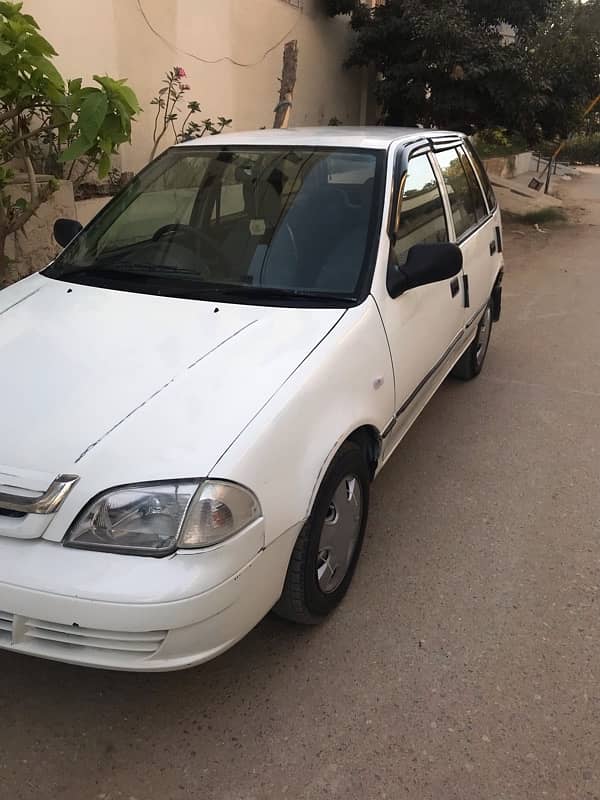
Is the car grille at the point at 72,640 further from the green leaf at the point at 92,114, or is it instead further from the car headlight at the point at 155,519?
the green leaf at the point at 92,114

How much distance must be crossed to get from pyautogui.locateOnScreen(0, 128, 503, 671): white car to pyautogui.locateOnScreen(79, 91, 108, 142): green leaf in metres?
0.41

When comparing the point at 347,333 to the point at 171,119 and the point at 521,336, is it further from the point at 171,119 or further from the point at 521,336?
the point at 171,119

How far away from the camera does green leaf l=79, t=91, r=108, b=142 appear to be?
373 cm

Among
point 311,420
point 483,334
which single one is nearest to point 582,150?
point 483,334

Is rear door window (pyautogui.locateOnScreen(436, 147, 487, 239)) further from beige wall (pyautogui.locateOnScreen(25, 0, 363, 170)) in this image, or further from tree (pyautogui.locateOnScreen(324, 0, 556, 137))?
tree (pyautogui.locateOnScreen(324, 0, 556, 137))

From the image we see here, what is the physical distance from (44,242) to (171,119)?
9.06 feet

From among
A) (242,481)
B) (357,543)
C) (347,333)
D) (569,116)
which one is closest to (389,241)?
(347,333)

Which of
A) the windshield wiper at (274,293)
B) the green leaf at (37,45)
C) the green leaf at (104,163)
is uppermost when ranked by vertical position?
the green leaf at (37,45)

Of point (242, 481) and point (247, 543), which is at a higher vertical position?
point (242, 481)

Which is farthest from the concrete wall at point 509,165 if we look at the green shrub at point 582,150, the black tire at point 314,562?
the black tire at point 314,562

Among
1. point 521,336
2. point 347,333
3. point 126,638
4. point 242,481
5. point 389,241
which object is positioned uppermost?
point 389,241

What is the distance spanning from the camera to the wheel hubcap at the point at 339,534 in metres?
2.55

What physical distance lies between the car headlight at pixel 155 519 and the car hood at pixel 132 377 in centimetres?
4

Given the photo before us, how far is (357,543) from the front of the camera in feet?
9.41
